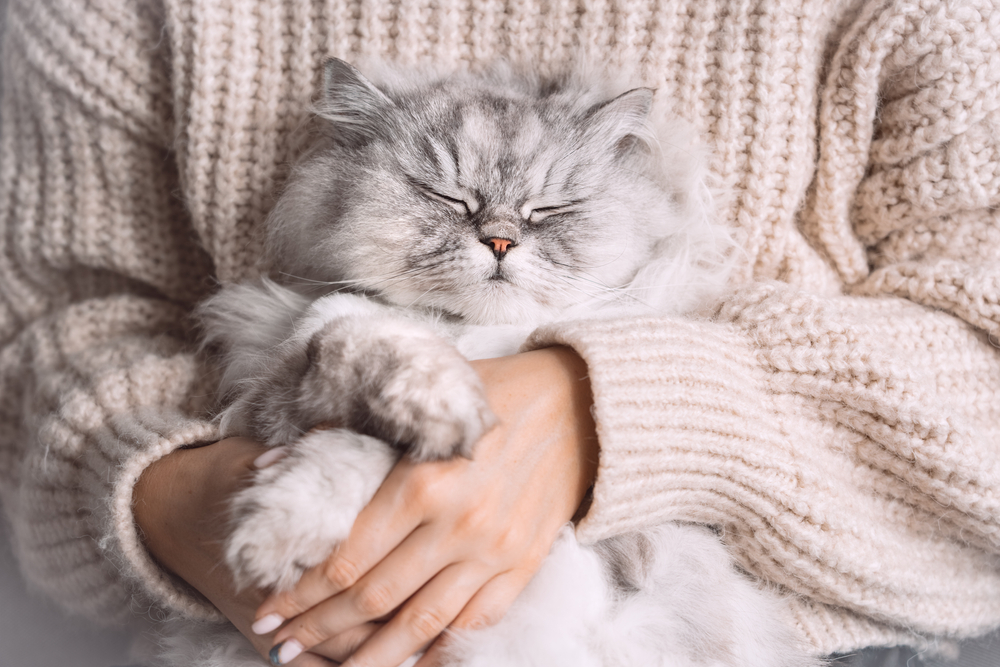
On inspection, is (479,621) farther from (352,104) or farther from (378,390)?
(352,104)

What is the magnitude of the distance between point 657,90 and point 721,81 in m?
0.11

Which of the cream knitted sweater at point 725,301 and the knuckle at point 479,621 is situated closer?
the knuckle at point 479,621

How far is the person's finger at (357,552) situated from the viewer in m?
0.74

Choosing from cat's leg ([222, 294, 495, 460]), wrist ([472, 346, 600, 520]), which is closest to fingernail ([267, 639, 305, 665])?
cat's leg ([222, 294, 495, 460])

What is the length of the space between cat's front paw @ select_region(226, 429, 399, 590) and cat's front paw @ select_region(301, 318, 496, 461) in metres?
0.04

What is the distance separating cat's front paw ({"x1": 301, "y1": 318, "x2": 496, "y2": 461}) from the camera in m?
0.72

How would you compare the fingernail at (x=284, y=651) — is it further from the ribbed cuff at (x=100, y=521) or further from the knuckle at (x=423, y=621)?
the ribbed cuff at (x=100, y=521)

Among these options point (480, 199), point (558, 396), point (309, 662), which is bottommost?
point (309, 662)

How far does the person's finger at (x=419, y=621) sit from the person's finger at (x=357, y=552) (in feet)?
0.25

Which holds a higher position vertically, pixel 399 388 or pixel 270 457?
pixel 399 388

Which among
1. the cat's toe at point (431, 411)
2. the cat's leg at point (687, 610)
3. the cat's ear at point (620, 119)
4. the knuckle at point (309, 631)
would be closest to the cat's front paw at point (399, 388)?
the cat's toe at point (431, 411)

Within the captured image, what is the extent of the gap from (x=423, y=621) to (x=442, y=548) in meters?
0.09

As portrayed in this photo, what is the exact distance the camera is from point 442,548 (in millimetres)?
776

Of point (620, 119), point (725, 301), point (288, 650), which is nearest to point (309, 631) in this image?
point (288, 650)
